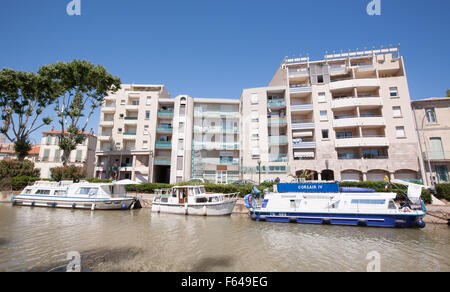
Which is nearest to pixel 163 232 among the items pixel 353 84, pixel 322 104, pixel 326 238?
pixel 326 238

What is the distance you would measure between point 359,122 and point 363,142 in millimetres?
3010

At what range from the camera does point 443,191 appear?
2072 cm

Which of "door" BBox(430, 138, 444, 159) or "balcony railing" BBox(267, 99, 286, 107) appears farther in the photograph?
"balcony railing" BBox(267, 99, 286, 107)

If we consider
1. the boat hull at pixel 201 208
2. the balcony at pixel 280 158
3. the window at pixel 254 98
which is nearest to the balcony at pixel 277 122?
the window at pixel 254 98

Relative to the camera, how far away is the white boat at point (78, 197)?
809 inches

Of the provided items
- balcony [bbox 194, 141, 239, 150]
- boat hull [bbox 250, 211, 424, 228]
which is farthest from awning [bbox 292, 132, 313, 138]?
boat hull [bbox 250, 211, 424, 228]

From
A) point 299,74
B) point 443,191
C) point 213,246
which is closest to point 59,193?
point 213,246

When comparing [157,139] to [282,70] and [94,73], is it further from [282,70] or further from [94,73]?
[282,70]

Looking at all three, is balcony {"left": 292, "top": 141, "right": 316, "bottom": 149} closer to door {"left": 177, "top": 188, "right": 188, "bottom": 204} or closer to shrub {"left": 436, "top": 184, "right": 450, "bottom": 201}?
shrub {"left": 436, "top": 184, "right": 450, "bottom": 201}

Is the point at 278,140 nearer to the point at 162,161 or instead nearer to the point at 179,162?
the point at 179,162

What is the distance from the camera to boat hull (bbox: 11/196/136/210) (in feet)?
67.0

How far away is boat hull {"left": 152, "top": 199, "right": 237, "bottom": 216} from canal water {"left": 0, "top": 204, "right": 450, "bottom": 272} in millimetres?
3392
